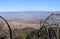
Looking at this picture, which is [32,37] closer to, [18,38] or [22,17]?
[18,38]

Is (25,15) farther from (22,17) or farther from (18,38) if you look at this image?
(18,38)

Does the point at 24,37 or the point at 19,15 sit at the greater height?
the point at 24,37

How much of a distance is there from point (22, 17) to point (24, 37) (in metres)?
130

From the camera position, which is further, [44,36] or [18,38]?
[18,38]

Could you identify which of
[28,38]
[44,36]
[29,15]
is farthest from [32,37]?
[29,15]

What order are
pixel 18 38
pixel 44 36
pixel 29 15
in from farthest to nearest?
pixel 29 15 → pixel 18 38 → pixel 44 36

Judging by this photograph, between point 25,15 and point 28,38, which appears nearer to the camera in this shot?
point 28,38

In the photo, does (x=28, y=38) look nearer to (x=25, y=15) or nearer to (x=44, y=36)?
(x=44, y=36)

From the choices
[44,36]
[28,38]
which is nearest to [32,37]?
[28,38]

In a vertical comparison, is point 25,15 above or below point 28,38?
below

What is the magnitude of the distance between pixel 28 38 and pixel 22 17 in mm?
128466

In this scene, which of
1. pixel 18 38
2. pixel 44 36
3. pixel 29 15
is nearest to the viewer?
pixel 44 36

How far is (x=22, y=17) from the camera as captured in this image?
179125 mm

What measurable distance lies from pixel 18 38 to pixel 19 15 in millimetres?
133928
